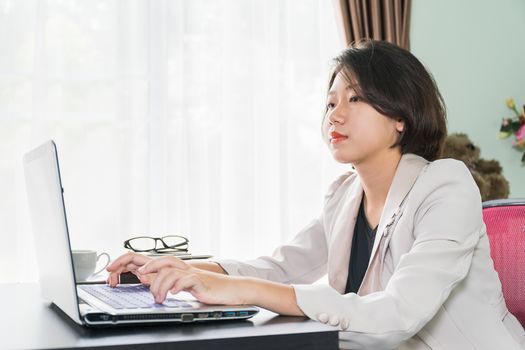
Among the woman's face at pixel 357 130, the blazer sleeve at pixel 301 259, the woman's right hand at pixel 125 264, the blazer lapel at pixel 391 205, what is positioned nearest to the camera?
the woman's right hand at pixel 125 264

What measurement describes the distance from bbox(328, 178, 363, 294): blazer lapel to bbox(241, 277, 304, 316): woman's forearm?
1.64 ft

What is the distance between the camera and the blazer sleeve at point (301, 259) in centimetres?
155

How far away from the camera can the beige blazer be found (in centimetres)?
102

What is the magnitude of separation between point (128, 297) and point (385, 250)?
52 cm

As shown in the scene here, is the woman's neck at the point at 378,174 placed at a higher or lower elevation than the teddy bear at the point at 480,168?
higher

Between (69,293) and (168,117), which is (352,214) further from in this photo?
(168,117)

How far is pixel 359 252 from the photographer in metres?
1.51

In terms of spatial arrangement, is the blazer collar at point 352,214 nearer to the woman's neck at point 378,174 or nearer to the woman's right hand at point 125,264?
the woman's neck at point 378,174

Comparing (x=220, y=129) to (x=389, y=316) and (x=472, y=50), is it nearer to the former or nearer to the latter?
(x=472, y=50)

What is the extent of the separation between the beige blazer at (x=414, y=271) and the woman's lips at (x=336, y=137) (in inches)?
5.2

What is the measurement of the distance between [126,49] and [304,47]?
788 millimetres

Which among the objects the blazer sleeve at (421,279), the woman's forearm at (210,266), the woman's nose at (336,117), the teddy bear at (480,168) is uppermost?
the woman's nose at (336,117)

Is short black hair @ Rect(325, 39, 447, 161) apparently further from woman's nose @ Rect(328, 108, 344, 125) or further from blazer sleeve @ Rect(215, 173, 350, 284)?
blazer sleeve @ Rect(215, 173, 350, 284)

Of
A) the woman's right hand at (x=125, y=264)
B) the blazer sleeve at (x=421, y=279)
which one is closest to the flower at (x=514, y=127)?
the blazer sleeve at (x=421, y=279)
